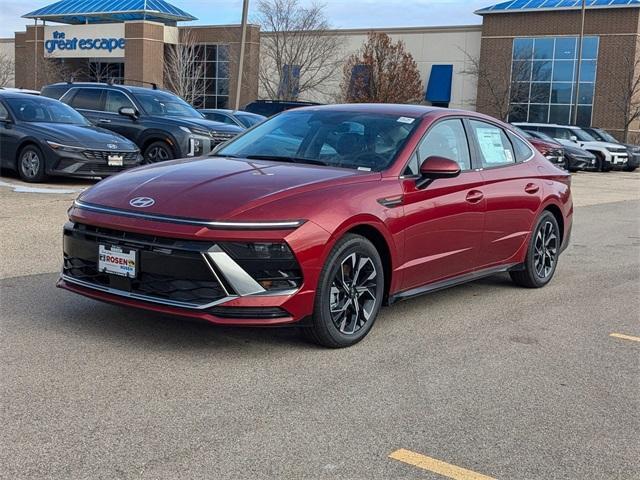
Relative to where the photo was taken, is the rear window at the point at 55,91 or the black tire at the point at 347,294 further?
the rear window at the point at 55,91

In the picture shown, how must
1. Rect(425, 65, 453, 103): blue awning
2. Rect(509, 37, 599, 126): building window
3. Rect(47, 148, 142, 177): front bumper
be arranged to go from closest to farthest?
1. Rect(47, 148, 142, 177): front bumper
2. Rect(509, 37, 599, 126): building window
3. Rect(425, 65, 453, 103): blue awning

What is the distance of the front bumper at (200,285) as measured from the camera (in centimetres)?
456

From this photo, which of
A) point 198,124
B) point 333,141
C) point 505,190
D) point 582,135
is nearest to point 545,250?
point 505,190

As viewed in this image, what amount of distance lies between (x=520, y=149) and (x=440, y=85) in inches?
1860

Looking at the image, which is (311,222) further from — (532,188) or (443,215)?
(532,188)

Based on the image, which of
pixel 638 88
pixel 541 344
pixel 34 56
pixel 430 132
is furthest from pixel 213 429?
pixel 34 56

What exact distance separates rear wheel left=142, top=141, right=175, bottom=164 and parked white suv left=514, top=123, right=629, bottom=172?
19612 mm

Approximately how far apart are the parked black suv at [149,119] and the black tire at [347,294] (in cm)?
936

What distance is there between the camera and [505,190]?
6672mm

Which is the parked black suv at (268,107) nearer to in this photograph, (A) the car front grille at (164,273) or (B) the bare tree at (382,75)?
(B) the bare tree at (382,75)

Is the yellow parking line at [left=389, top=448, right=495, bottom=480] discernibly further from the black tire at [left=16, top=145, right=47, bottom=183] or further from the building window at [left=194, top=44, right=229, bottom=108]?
the building window at [left=194, top=44, right=229, bottom=108]

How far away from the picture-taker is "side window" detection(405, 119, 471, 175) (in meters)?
5.83

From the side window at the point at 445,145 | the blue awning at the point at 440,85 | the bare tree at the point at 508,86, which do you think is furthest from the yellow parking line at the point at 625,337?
the blue awning at the point at 440,85

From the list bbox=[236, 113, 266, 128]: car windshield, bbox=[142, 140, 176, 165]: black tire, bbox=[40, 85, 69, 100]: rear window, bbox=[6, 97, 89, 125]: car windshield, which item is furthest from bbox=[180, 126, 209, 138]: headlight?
bbox=[236, 113, 266, 128]: car windshield
